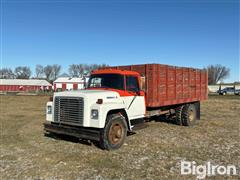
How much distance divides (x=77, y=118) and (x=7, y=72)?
146 metres

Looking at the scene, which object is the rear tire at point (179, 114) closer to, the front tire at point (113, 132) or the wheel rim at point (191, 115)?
the wheel rim at point (191, 115)

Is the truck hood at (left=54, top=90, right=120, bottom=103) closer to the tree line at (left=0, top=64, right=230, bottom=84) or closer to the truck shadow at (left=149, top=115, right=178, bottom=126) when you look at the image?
the truck shadow at (left=149, top=115, right=178, bottom=126)

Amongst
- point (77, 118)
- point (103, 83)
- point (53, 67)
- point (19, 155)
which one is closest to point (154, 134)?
point (103, 83)

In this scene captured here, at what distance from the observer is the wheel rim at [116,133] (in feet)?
25.9

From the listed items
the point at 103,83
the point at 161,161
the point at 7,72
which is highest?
the point at 7,72

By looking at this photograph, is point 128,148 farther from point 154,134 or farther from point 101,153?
point 154,134

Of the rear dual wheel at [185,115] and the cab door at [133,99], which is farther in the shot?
the rear dual wheel at [185,115]

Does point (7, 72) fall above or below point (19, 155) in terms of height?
above

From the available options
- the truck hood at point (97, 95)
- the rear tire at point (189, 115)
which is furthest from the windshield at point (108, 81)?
the rear tire at point (189, 115)

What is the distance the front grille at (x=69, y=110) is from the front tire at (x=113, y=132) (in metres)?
0.82

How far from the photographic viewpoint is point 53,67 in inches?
5620

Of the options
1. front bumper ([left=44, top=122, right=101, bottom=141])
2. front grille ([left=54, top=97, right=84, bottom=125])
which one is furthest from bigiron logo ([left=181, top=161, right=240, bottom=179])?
front grille ([left=54, top=97, right=84, bottom=125])

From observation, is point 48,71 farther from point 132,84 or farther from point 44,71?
point 132,84

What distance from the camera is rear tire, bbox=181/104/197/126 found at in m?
12.4
